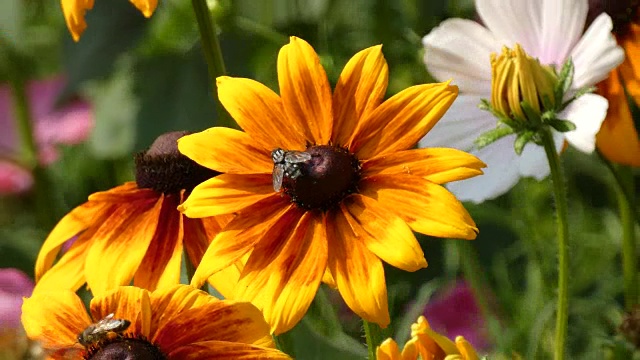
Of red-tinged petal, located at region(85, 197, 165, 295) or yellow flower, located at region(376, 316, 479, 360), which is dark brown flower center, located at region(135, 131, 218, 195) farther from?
yellow flower, located at region(376, 316, 479, 360)

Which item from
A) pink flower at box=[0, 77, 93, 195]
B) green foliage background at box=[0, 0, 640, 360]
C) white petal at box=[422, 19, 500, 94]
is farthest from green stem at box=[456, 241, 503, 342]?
pink flower at box=[0, 77, 93, 195]

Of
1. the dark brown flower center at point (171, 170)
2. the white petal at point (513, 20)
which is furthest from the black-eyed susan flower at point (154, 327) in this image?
the white petal at point (513, 20)

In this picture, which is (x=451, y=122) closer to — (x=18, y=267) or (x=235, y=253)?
(x=235, y=253)

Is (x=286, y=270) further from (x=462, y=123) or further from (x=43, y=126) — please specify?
(x=43, y=126)

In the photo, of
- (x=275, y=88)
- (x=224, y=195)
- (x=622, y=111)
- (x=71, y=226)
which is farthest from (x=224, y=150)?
(x=275, y=88)

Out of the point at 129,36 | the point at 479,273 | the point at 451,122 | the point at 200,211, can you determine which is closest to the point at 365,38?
the point at 129,36

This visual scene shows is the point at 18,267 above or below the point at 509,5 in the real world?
below
